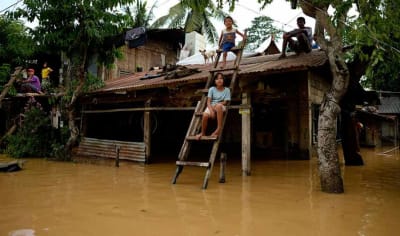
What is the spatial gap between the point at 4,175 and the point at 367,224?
23.3ft

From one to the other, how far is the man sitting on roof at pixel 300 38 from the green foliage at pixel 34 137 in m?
8.17

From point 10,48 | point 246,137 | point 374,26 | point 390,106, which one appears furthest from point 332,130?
point 390,106

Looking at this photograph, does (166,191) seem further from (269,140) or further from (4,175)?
(269,140)

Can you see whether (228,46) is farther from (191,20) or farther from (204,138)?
(191,20)

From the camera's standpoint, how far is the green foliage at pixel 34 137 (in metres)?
11.1

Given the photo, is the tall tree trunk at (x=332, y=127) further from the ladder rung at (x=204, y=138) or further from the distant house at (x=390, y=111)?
the distant house at (x=390, y=111)

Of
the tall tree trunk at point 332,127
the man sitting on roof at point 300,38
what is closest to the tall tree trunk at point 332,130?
the tall tree trunk at point 332,127

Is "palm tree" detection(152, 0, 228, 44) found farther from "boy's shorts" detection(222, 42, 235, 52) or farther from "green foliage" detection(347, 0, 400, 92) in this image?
"green foliage" detection(347, 0, 400, 92)

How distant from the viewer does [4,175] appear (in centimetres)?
718

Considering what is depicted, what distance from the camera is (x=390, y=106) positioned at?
21906 mm

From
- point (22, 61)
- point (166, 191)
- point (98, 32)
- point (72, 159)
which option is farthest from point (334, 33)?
point (22, 61)

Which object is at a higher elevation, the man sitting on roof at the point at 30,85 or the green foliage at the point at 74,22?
the green foliage at the point at 74,22

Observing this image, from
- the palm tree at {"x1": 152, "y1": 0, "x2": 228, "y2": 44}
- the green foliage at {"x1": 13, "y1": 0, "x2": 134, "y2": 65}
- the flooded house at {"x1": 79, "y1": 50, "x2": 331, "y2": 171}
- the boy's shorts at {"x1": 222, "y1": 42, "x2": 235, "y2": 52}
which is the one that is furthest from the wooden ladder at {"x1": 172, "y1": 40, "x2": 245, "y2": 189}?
the palm tree at {"x1": 152, "y1": 0, "x2": 228, "y2": 44}

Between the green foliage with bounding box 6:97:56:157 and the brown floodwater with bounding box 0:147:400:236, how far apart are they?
12.9 ft
